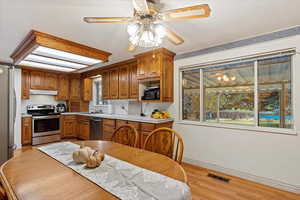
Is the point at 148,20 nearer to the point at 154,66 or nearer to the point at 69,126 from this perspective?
the point at 154,66

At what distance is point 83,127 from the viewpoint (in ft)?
15.3

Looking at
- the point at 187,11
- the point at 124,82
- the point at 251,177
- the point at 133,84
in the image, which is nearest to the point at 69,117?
the point at 124,82

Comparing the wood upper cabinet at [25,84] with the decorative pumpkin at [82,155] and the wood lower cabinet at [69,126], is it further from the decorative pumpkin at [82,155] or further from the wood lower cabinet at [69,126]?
the decorative pumpkin at [82,155]

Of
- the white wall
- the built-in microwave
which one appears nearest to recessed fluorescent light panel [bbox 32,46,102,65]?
the built-in microwave

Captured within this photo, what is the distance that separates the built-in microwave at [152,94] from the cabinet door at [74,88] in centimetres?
300

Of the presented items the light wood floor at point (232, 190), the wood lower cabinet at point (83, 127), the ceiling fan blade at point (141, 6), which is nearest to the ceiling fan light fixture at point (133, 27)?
the ceiling fan blade at point (141, 6)

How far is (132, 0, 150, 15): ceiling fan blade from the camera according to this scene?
1086mm

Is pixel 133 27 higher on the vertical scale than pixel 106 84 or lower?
higher

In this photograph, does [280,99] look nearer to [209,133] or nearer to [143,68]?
[209,133]

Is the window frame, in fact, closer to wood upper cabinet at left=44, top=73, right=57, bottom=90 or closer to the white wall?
the white wall

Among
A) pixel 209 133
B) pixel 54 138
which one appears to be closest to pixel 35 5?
pixel 209 133

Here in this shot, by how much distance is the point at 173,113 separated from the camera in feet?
10.7

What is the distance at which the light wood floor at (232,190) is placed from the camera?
6.36 feet

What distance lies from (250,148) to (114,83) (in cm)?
334
